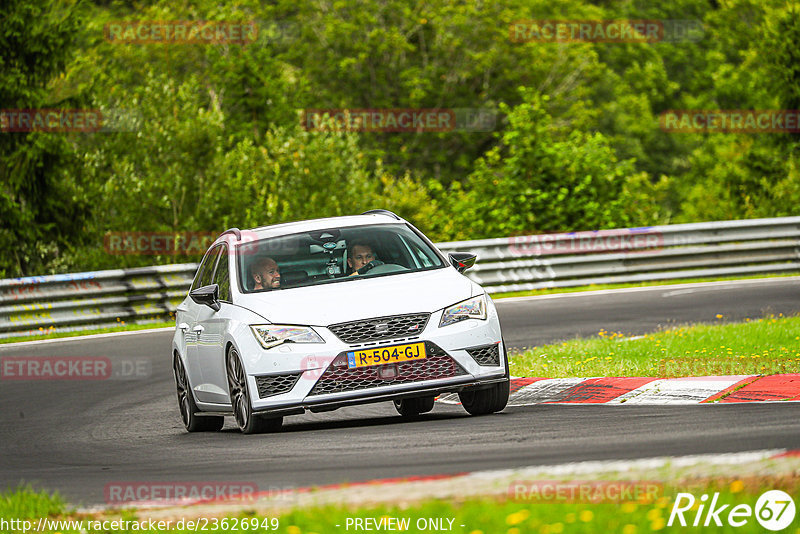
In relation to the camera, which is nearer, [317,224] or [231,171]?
[317,224]

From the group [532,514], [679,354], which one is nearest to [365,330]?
[532,514]

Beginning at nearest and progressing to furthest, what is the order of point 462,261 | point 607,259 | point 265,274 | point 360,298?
point 360,298 → point 265,274 → point 462,261 → point 607,259

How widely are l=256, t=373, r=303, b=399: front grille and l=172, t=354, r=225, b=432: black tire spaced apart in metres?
1.69

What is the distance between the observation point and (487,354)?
30.8ft

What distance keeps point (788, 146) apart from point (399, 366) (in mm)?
24710

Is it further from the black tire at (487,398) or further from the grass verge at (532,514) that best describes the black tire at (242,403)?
the grass verge at (532,514)

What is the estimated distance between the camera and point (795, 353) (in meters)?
11.6

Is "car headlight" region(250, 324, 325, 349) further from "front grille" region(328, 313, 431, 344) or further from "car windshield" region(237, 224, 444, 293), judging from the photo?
"car windshield" region(237, 224, 444, 293)

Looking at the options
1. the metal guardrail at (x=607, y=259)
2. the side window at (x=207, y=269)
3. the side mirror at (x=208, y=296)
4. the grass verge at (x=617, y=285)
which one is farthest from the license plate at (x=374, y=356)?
the grass verge at (x=617, y=285)

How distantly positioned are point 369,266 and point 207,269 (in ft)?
6.44

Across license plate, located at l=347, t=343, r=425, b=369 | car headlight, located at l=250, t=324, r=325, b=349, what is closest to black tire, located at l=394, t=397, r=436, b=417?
license plate, located at l=347, t=343, r=425, b=369

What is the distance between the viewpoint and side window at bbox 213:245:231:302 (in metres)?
10.2

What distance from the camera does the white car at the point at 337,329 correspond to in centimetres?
900

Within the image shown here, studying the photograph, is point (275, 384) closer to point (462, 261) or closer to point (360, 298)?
point (360, 298)
